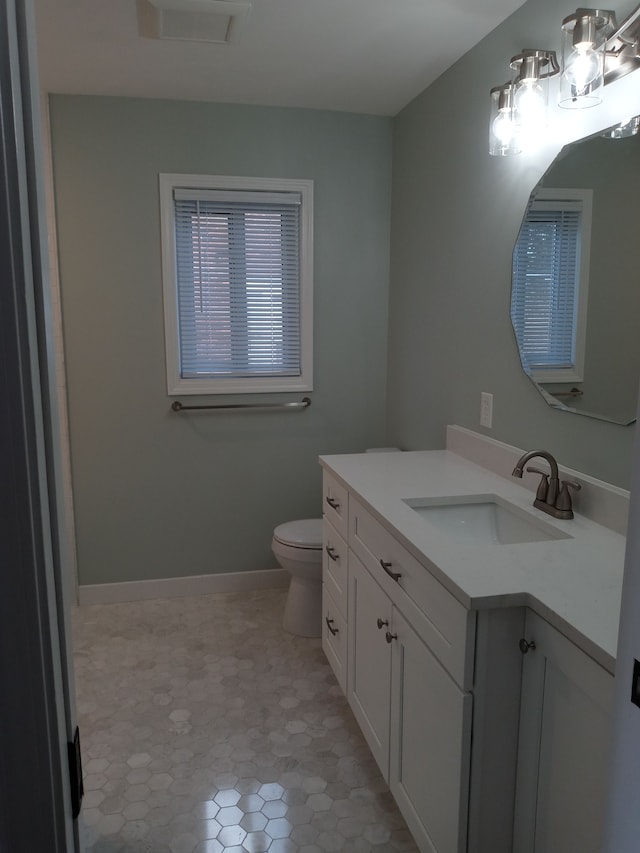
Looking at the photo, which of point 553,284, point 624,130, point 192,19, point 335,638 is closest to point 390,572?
point 335,638

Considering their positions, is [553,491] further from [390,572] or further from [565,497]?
[390,572]

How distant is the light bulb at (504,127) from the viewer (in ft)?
6.81

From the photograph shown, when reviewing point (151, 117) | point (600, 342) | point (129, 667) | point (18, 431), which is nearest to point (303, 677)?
point (129, 667)

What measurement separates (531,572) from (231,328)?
2229 mm

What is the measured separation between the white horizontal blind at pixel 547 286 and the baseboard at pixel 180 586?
198cm

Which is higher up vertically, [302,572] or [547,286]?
[547,286]

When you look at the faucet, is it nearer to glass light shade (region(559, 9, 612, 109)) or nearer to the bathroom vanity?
the bathroom vanity

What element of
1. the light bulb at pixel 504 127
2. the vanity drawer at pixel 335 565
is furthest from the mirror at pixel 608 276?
the vanity drawer at pixel 335 565

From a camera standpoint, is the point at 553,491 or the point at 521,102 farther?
the point at 521,102

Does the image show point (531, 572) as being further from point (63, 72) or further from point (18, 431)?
point (63, 72)

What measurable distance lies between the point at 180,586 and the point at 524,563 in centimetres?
236

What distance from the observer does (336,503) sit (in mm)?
2451

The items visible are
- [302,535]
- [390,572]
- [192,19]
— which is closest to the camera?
[390,572]

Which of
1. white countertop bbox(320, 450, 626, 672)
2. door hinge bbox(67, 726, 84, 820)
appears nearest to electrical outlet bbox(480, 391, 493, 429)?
white countertop bbox(320, 450, 626, 672)
